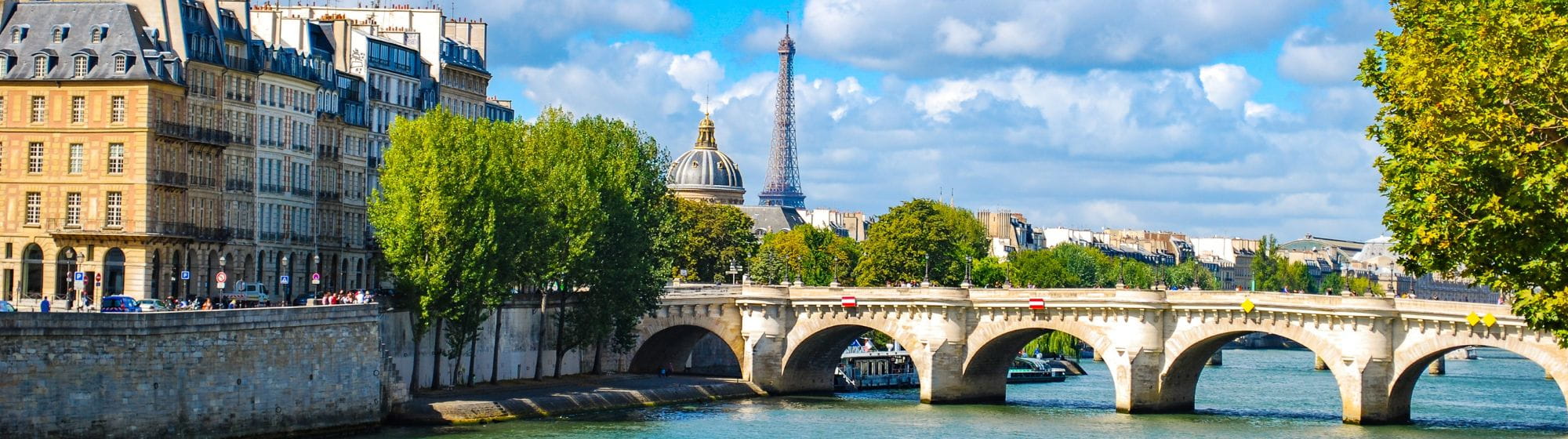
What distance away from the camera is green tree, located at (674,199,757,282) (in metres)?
125

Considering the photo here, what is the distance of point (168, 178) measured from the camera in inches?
2896

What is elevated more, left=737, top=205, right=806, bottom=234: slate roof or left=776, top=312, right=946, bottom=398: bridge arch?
left=737, top=205, right=806, bottom=234: slate roof

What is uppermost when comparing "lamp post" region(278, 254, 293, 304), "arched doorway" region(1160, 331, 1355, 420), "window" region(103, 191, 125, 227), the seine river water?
"window" region(103, 191, 125, 227)

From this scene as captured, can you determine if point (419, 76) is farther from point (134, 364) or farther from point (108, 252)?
point (134, 364)

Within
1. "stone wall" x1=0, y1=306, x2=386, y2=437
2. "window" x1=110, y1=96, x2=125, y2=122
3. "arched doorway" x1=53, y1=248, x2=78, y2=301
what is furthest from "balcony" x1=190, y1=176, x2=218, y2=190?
"stone wall" x1=0, y1=306, x2=386, y2=437

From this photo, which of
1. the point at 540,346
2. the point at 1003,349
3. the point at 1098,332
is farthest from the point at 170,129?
Answer: the point at 1098,332

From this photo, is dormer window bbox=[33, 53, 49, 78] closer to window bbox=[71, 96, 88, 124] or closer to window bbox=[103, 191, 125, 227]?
window bbox=[71, 96, 88, 124]

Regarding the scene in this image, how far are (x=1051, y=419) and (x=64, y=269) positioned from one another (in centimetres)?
3142

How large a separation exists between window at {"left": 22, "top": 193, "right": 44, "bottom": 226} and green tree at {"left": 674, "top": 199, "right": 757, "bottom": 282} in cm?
5074

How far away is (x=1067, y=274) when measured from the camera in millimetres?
147500

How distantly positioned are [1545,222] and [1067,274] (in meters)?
111

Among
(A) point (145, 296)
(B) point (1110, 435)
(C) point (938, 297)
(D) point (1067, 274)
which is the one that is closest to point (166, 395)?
(A) point (145, 296)

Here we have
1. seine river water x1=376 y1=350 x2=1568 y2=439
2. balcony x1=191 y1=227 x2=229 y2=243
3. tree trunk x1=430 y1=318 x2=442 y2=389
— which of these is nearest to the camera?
seine river water x1=376 y1=350 x2=1568 y2=439

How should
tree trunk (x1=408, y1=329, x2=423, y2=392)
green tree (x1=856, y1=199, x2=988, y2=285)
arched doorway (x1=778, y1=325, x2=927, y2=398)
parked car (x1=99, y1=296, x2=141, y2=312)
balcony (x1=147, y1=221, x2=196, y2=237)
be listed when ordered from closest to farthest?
parked car (x1=99, y1=296, x2=141, y2=312) < tree trunk (x1=408, y1=329, x2=423, y2=392) < balcony (x1=147, y1=221, x2=196, y2=237) < arched doorway (x1=778, y1=325, x2=927, y2=398) < green tree (x1=856, y1=199, x2=988, y2=285)
